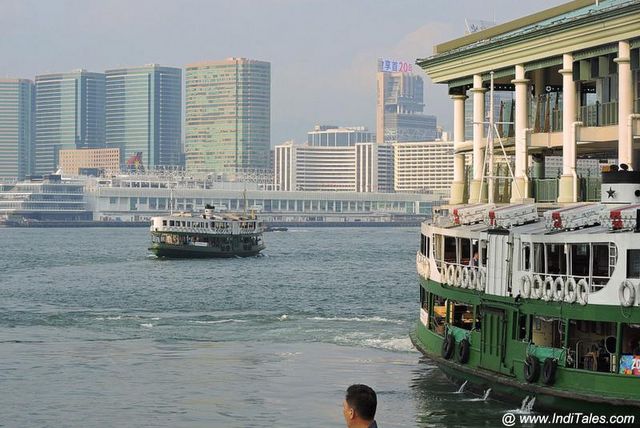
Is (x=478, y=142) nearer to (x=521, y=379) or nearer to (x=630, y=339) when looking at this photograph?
(x=521, y=379)

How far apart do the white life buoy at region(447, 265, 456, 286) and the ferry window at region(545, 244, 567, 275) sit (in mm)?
4257

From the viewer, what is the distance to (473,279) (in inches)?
1294

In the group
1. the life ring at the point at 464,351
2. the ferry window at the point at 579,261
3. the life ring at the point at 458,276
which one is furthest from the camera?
the life ring at the point at 458,276

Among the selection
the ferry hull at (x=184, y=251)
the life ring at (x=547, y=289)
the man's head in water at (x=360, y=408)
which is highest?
the life ring at (x=547, y=289)

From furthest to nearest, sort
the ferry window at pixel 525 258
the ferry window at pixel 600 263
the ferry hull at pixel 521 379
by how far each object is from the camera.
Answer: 1. the ferry window at pixel 525 258
2. the ferry window at pixel 600 263
3. the ferry hull at pixel 521 379

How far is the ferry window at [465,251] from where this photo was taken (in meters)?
35.2

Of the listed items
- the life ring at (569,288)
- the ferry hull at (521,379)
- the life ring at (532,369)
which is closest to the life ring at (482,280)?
the ferry hull at (521,379)

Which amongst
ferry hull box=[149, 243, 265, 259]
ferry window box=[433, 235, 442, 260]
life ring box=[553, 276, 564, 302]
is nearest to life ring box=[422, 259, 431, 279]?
ferry window box=[433, 235, 442, 260]

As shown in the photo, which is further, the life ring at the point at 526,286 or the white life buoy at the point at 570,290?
the life ring at the point at 526,286

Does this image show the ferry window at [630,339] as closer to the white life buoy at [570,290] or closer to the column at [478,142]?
the white life buoy at [570,290]

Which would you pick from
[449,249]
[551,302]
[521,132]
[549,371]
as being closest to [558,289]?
[551,302]

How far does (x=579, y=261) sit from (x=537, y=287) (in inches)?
40.0

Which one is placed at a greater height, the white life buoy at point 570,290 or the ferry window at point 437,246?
the ferry window at point 437,246

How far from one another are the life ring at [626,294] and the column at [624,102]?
757 cm
